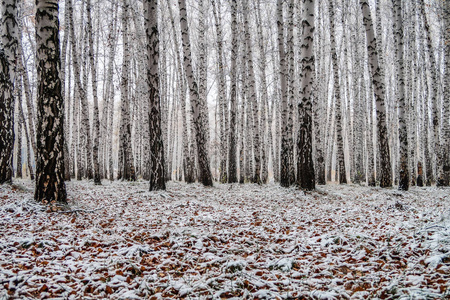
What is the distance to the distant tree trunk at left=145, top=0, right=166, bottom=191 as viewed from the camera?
7.72 meters

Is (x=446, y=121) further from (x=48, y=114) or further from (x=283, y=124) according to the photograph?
(x=48, y=114)

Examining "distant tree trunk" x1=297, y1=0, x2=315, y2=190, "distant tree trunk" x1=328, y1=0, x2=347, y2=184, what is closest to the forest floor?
"distant tree trunk" x1=297, y1=0, x2=315, y2=190

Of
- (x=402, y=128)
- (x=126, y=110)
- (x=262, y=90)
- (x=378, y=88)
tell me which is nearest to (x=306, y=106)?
(x=378, y=88)

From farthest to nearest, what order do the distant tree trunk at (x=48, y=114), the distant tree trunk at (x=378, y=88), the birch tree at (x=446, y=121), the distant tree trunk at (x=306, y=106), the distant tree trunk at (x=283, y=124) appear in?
the birch tree at (x=446, y=121), the distant tree trunk at (x=283, y=124), the distant tree trunk at (x=378, y=88), the distant tree trunk at (x=306, y=106), the distant tree trunk at (x=48, y=114)

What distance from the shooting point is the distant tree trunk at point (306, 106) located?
813 cm

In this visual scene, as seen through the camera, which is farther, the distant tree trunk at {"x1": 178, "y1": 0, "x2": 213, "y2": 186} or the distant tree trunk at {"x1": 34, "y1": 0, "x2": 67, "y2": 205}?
the distant tree trunk at {"x1": 178, "y1": 0, "x2": 213, "y2": 186}

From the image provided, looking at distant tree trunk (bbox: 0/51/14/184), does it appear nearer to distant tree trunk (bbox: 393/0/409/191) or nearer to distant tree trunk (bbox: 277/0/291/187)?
distant tree trunk (bbox: 277/0/291/187)

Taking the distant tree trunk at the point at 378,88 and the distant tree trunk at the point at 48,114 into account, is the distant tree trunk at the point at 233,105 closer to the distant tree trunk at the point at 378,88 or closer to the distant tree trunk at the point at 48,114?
the distant tree trunk at the point at 378,88

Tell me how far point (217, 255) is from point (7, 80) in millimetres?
7866

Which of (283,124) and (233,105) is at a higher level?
(233,105)

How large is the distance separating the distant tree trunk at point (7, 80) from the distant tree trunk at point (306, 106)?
8395 mm

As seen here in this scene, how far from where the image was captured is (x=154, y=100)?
7.81 m

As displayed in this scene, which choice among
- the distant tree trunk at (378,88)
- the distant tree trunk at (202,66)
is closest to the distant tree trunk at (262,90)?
the distant tree trunk at (202,66)

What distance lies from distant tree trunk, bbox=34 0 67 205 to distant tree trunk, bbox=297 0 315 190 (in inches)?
253
